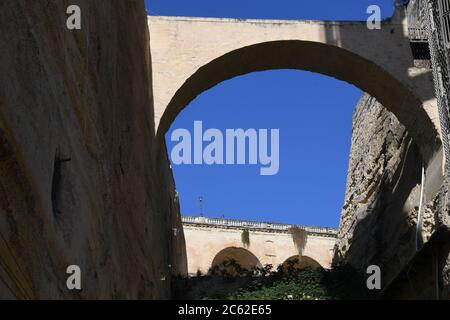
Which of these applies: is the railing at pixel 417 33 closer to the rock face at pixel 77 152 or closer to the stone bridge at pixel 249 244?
the rock face at pixel 77 152

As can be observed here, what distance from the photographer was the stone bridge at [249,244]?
101 feet

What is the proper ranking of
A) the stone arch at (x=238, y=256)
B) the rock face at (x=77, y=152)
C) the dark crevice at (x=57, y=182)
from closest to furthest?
the rock face at (x=77, y=152) < the dark crevice at (x=57, y=182) < the stone arch at (x=238, y=256)

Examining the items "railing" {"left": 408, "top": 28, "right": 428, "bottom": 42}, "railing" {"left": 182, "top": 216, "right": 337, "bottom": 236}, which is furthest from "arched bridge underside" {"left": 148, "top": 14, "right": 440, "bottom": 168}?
"railing" {"left": 182, "top": 216, "right": 337, "bottom": 236}

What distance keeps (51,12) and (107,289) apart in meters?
2.98

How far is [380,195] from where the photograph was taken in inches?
641

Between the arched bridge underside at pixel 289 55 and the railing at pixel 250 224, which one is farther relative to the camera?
the railing at pixel 250 224

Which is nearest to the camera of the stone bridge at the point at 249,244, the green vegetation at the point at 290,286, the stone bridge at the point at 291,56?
the stone bridge at the point at 291,56

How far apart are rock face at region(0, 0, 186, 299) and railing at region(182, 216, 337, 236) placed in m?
19.6

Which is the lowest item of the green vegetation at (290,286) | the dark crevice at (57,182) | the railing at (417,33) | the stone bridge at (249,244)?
the dark crevice at (57,182)

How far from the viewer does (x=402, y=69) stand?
1267 centimetres

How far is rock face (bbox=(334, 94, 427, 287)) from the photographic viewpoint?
45.1 ft

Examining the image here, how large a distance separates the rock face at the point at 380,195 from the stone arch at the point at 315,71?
1.14m

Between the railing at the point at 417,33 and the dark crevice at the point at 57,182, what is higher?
the railing at the point at 417,33

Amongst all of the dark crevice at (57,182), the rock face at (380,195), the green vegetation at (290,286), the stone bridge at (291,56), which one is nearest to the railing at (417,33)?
the stone bridge at (291,56)
